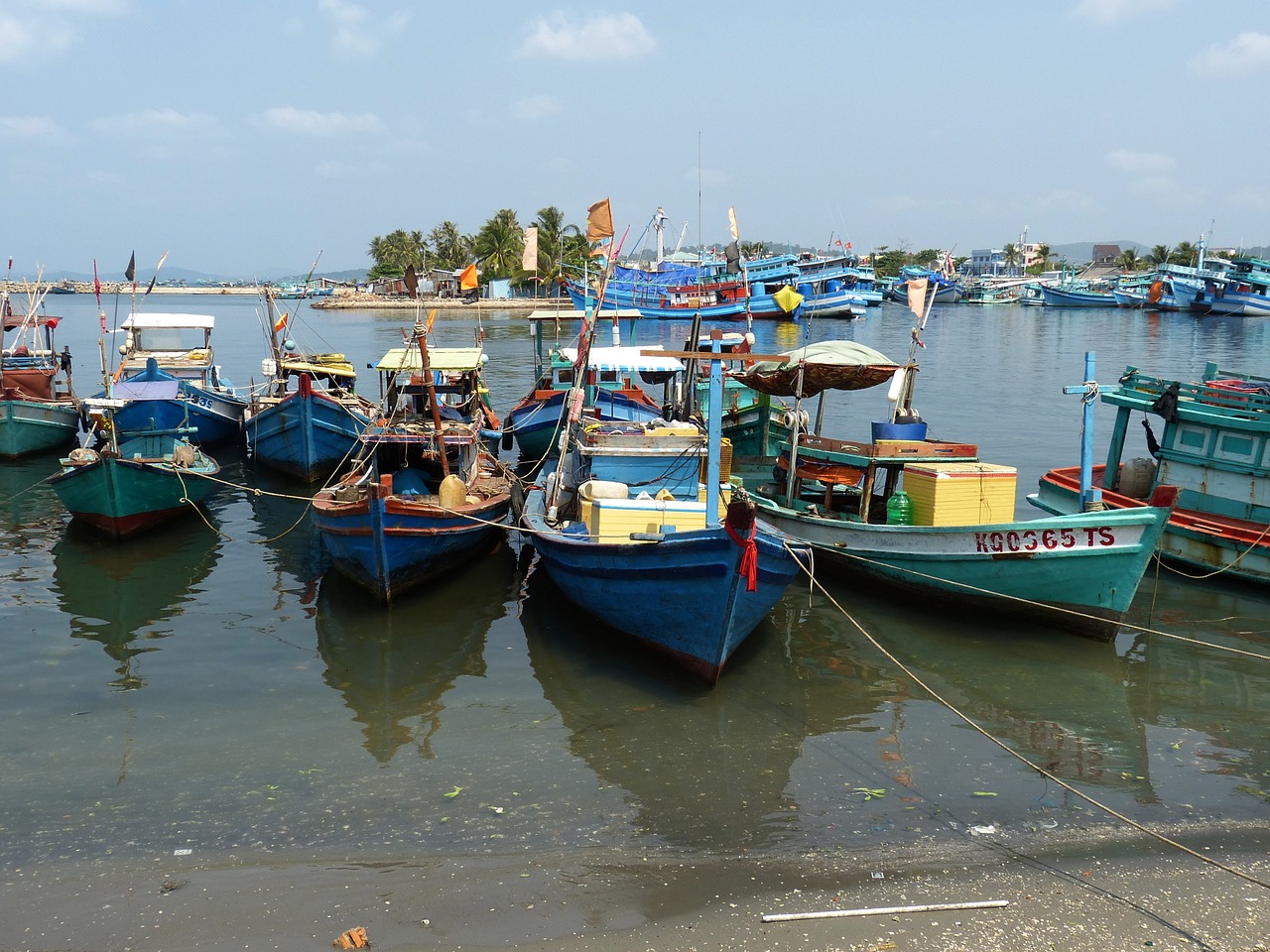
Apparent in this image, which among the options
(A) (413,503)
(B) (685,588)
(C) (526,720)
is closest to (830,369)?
(B) (685,588)

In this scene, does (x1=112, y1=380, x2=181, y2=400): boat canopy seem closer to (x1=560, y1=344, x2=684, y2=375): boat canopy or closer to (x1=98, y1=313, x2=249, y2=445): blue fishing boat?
(x1=98, y1=313, x2=249, y2=445): blue fishing boat

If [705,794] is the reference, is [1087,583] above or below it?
above

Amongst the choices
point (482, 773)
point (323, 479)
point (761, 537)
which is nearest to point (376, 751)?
point (482, 773)

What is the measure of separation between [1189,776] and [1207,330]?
7423cm

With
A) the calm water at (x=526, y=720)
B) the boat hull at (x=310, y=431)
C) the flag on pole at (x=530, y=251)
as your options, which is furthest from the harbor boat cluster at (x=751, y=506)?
the flag on pole at (x=530, y=251)

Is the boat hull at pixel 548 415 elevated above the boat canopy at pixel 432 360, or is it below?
below

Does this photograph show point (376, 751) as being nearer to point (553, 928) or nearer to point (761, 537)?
point (553, 928)

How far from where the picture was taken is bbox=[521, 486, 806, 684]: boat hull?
9898 millimetres

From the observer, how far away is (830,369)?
46.8 ft

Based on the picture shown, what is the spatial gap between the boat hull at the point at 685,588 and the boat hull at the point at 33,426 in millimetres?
18288

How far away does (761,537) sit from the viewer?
10102mm

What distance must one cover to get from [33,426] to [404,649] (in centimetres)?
1682

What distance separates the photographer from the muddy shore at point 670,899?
6422mm

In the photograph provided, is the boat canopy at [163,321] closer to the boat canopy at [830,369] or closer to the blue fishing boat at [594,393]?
the blue fishing boat at [594,393]
